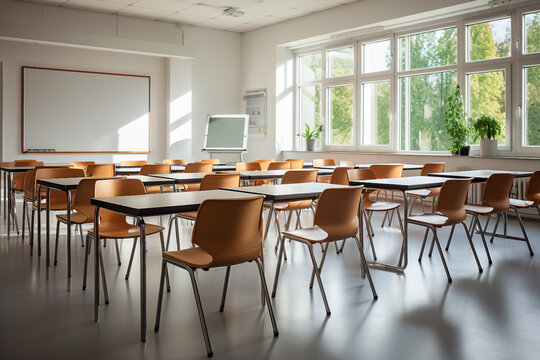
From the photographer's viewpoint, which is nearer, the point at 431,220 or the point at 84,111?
the point at 431,220

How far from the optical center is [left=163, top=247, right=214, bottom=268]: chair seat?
2604 millimetres

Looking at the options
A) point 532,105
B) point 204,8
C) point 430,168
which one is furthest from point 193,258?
point 204,8

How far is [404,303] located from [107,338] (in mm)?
1878

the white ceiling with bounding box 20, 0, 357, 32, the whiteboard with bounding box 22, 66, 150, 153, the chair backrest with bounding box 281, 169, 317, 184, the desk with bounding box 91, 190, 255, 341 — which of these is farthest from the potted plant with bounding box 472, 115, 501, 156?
the whiteboard with bounding box 22, 66, 150, 153

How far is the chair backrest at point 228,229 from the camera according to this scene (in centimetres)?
254

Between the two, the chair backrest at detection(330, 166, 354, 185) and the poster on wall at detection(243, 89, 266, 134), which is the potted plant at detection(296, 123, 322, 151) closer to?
the poster on wall at detection(243, 89, 266, 134)

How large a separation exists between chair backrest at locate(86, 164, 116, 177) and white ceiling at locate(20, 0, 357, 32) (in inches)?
180

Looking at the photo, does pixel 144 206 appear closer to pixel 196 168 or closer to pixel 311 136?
pixel 196 168

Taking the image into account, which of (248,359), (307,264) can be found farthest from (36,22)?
(248,359)

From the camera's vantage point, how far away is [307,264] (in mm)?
4391

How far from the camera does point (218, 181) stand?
4.49 metres

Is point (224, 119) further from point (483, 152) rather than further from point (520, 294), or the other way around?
point (520, 294)

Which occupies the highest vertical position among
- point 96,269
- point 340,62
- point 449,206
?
point 340,62

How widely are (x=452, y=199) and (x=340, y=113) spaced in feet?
21.8
